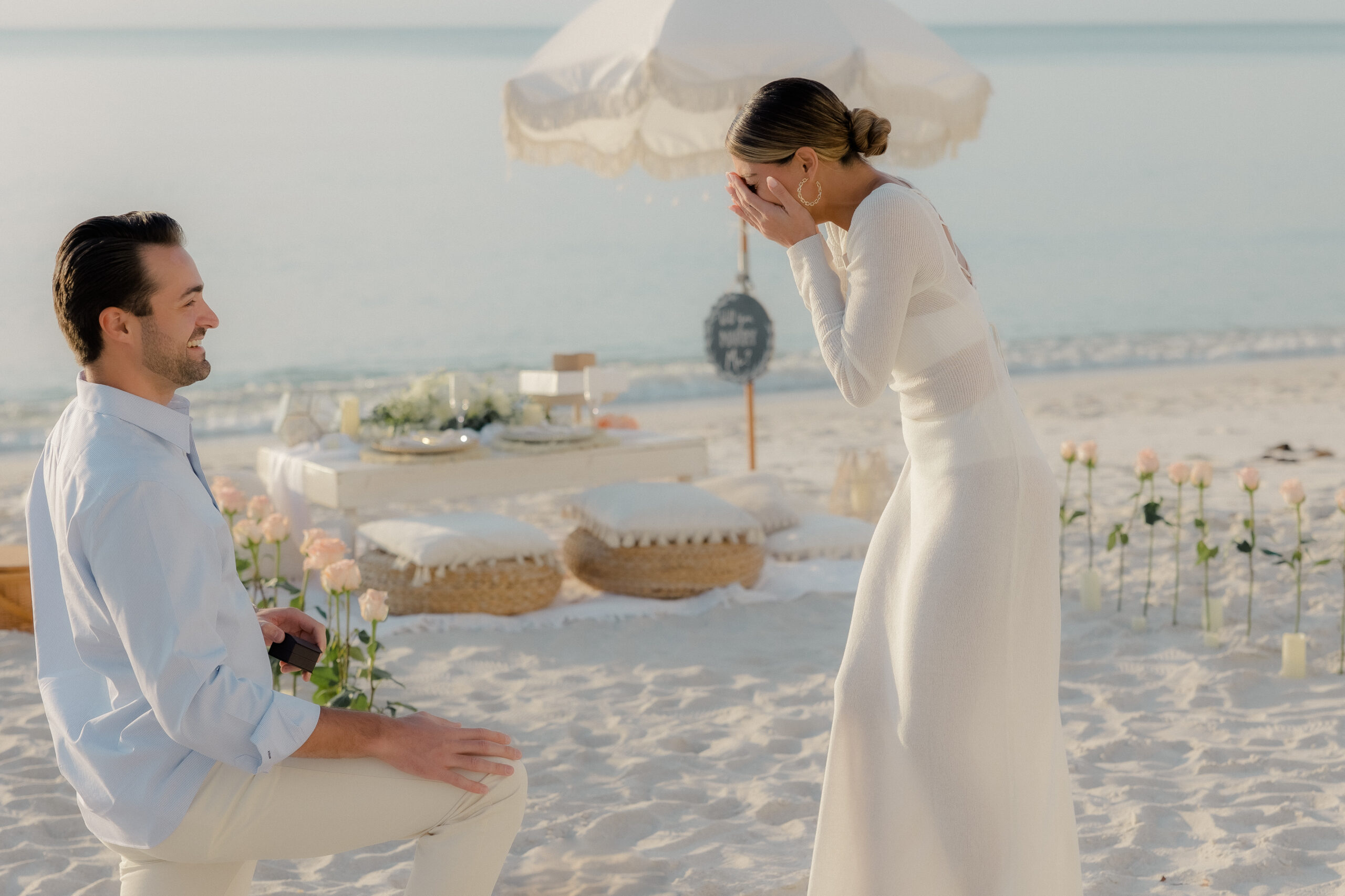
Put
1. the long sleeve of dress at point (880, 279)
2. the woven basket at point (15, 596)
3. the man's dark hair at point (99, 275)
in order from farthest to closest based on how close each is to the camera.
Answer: the woven basket at point (15, 596)
the long sleeve of dress at point (880, 279)
the man's dark hair at point (99, 275)

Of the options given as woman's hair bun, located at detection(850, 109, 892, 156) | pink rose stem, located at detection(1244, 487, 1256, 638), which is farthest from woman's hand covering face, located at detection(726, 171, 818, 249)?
pink rose stem, located at detection(1244, 487, 1256, 638)

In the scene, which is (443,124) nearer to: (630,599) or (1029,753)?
(630,599)

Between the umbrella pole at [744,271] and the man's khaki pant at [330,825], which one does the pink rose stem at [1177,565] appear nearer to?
the umbrella pole at [744,271]

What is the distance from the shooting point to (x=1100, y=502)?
7.05 meters

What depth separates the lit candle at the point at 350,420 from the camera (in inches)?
234

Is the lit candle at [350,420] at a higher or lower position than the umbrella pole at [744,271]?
lower

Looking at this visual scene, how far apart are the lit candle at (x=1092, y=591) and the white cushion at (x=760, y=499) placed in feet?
4.79

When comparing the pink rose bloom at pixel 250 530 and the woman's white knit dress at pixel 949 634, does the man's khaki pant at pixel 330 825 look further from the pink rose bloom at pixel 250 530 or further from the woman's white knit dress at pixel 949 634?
the pink rose bloom at pixel 250 530

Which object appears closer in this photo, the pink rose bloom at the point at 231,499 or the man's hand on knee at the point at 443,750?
the man's hand on knee at the point at 443,750

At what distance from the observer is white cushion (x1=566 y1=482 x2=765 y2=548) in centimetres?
515

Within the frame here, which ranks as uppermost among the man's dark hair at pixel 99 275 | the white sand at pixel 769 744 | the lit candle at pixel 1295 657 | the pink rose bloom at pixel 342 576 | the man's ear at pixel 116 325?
the man's dark hair at pixel 99 275

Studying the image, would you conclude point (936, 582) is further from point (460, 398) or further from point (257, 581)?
point (460, 398)

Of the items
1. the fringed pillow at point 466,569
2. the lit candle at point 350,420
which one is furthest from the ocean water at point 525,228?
the fringed pillow at point 466,569

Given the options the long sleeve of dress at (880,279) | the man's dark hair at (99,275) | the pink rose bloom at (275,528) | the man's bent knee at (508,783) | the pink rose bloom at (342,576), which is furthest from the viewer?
the pink rose bloom at (275,528)
